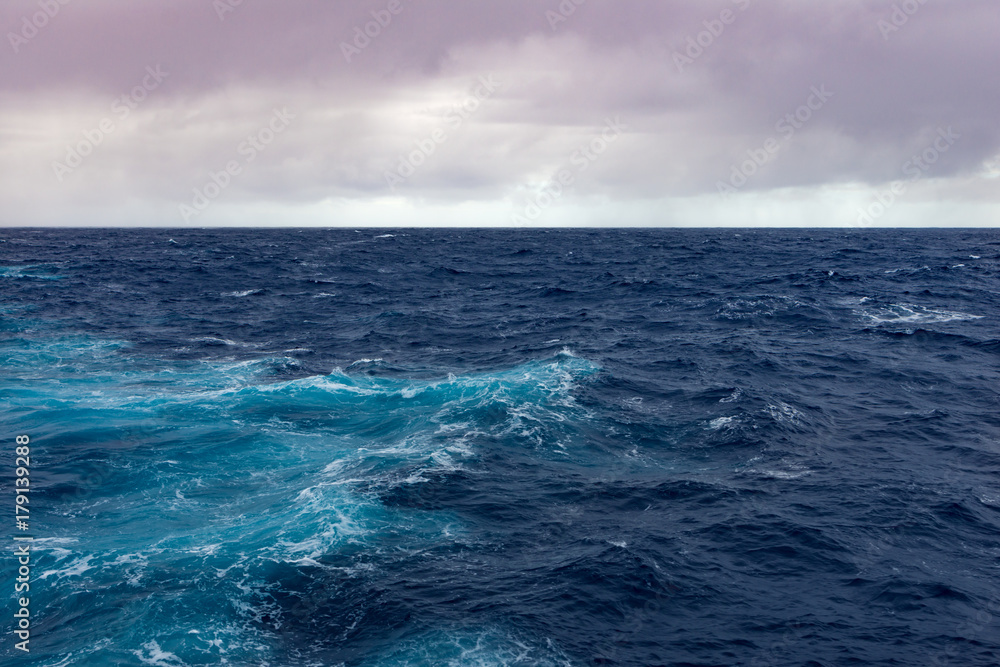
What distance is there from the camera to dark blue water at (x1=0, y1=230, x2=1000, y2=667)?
63.6 feet

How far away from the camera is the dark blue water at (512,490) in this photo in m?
19.4

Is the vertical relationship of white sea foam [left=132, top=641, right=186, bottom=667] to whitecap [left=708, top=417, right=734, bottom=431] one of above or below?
below

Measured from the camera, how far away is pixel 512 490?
28078mm

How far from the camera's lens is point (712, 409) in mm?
37219

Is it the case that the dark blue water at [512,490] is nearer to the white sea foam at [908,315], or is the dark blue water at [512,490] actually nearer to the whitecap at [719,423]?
the whitecap at [719,423]

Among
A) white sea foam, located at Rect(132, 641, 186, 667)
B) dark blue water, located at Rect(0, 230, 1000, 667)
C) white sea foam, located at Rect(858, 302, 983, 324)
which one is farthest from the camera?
white sea foam, located at Rect(858, 302, 983, 324)

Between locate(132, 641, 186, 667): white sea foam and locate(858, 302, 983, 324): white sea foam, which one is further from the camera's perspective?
locate(858, 302, 983, 324): white sea foam

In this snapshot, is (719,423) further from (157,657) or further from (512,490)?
(157,657)

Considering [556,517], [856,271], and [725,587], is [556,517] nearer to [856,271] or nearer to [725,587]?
[725,587]

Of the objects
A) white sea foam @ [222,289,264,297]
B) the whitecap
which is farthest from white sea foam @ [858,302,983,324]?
white sea foam @ [222,289,264,297]

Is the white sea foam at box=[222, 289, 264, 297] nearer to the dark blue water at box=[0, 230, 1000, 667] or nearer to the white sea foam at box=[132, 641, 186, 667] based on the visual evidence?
the dark blue water at box=[0, 230, 1000, 667]

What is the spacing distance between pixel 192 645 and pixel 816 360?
41417mm

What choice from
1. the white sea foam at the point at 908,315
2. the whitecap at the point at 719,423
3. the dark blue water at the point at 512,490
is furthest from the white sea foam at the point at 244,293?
the white sea foam at the point at 908,315

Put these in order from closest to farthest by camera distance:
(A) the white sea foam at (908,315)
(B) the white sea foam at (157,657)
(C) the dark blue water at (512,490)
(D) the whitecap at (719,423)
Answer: (B) the white sea foam at (157,657) → (C) the dark blue water at (512,490) → (D) the whitecap at (719,423) → (A) the white sea foam at (908,315)
